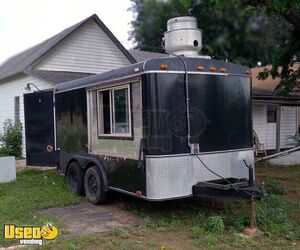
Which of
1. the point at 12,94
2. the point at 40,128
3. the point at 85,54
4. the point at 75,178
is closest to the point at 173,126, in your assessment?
the point at 75,178

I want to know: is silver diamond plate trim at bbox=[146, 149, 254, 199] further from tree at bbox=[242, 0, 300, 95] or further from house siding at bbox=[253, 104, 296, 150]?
house siding at bbox=[253, 104, 296, 150]

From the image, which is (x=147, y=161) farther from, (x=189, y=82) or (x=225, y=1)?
(x=225, y=1)

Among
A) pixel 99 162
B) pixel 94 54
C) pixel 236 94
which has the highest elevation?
pixel 94 54

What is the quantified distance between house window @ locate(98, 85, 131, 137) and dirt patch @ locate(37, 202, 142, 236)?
143cm

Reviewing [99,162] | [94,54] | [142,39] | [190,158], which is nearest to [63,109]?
[99,162]

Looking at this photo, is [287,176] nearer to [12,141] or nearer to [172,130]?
[172,130]

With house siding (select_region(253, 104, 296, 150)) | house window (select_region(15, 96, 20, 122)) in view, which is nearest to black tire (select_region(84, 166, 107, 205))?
house window (select_region(15, 96, 20, 122))

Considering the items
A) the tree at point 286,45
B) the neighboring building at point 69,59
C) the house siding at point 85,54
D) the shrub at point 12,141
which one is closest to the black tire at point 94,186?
the tree at point 286,45

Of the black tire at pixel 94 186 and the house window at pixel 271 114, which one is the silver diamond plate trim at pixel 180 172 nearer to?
the black tire at pixel 94 186

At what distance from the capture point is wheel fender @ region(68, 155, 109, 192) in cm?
770

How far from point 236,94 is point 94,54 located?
37.5 feet

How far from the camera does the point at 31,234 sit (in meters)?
6.22

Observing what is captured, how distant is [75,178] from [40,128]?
2.21 m

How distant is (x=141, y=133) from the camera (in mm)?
6680
